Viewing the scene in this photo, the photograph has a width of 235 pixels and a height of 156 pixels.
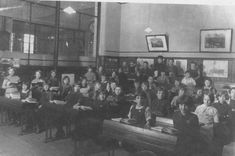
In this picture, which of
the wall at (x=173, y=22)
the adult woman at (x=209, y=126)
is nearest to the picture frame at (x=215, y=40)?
the wall at (x=173, y=22)

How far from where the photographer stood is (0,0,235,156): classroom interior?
155 inches

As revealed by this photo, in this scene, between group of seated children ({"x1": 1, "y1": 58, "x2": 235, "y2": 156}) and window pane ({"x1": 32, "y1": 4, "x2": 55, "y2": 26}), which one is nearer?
group of seated children ({"x1": 1, "y1": 58, "x2": 235, "y2": 156})

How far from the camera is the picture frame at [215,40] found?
643 cm

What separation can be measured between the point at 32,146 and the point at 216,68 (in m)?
4.80

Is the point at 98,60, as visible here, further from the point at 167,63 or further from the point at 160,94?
the point at 160,94

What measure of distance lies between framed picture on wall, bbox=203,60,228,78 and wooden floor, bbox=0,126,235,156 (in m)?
3.84

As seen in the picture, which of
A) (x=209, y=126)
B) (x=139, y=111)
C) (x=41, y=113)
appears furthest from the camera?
(x=41, y=113)

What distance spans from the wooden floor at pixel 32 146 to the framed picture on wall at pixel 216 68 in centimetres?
384

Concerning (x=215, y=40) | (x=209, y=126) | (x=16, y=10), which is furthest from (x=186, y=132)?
(x=16, y=10)

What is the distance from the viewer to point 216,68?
22.0 ft

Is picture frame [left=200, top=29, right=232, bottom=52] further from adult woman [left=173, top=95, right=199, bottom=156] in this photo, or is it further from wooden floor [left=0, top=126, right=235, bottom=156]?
wooden floor [left=0, top=126, right=235, bottom=156]

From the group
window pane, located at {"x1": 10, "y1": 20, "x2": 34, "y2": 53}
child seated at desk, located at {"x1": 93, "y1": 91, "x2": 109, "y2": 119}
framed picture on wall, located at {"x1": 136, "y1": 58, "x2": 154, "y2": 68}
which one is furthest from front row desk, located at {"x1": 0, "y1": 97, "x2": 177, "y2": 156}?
window pane, located at {"x1": 10, "y1": 20, "x2": 34, "y2": 53}

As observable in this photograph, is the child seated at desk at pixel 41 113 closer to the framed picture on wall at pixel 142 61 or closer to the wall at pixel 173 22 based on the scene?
the framed picture on wall at pixel 142 61

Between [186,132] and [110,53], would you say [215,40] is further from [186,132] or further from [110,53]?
[186,132]
